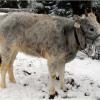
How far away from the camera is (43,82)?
9.58 m

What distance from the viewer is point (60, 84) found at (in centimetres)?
938

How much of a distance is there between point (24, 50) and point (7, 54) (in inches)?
16.9

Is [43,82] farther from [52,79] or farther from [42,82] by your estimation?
[52,79]

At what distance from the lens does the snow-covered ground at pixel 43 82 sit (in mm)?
8781

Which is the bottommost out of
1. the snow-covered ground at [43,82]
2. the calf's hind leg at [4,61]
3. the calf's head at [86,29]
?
the snow-covered ground at [43,82]

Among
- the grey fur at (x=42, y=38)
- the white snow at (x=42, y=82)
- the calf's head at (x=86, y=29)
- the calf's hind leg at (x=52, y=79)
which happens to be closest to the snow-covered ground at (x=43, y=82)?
the white snow at (x=42, y=82)

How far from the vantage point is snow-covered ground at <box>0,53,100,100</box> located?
8781 mm

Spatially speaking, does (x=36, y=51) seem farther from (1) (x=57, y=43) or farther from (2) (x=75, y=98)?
(2) (x=75, y=98)

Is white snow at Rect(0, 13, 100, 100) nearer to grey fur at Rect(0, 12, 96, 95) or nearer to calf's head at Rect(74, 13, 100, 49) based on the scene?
grey fur at Rect(0, 12, 96, 95)

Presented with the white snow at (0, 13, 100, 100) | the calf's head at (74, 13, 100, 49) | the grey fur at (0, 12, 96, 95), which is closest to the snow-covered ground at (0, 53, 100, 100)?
the white snow at (0, 13, 100, 100)

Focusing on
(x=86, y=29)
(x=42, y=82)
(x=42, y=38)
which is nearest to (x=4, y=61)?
(x=42, y=38)

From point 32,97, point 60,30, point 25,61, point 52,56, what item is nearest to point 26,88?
point 32,97

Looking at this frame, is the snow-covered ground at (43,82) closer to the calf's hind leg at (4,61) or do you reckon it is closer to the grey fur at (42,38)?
the calf's hind leg at (4,61)

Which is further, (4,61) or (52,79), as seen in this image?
(4,61)
